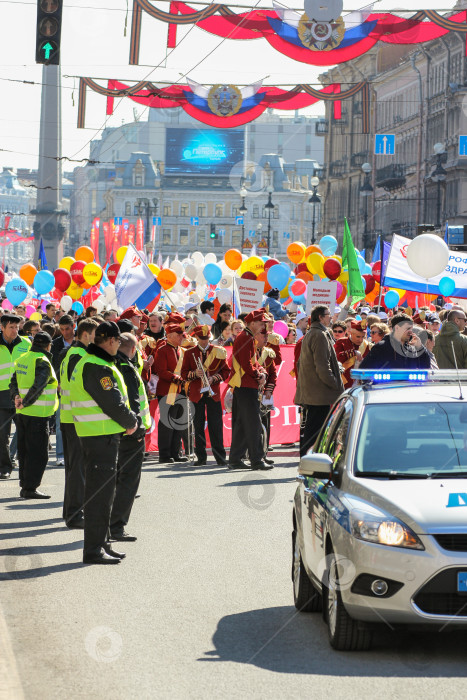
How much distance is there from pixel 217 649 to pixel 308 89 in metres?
23.0

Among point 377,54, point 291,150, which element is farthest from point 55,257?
point 291,150

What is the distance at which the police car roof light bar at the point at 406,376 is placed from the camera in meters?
7.27

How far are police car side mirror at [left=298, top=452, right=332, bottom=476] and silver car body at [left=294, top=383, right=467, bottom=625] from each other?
0.08m

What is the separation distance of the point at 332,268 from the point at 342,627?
73.0ft

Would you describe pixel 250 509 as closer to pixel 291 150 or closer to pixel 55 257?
pixel 55 257

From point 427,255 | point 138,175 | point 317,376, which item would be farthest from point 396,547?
point 138,175

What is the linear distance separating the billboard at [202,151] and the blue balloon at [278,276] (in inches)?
5247

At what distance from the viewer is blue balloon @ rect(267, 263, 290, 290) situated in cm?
2862

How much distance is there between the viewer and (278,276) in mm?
28609

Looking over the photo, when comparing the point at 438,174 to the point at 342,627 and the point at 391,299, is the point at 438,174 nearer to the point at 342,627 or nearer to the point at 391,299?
the point at 391,299

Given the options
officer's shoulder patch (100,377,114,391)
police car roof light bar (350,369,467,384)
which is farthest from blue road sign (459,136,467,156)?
police car roof light bar (350,369,467,384)

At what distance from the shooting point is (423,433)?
691cm

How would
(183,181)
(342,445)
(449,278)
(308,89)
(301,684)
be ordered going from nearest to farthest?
(301,684) < (342,445) < (449,278) < (308,89) < (183,181)

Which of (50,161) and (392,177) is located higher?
(50,161)
